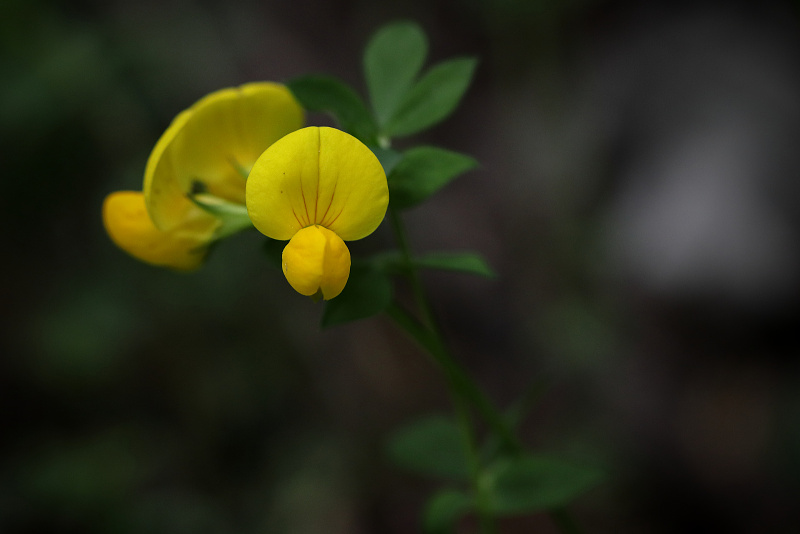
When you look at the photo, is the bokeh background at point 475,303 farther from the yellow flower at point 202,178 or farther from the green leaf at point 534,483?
the yellow flower at point 202,178

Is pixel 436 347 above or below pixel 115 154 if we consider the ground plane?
below

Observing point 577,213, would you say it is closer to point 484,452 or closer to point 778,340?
point 778,340

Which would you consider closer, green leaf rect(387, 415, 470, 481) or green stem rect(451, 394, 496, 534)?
green stem rect(451, 394, 496, 534)

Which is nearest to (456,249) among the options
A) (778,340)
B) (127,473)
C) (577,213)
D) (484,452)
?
(577,213)

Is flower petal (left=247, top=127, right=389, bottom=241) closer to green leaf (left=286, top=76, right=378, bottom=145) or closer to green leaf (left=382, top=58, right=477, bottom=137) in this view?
green leaf (left=286, top=76, right=378, bottom=145)

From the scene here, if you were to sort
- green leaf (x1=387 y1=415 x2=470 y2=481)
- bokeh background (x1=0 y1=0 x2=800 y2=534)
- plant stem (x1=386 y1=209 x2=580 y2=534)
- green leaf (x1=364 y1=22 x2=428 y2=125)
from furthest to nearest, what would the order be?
bokeh background (x1=0 y1=0 x2=800 y2=534)
green leaf (x1=387 y1=415 x2=470 y2=481)
green leaf (x1=364 y1=22 x2=428 y2=125)
plant stem (x1=386 y1=209 x2=580 y2=534)

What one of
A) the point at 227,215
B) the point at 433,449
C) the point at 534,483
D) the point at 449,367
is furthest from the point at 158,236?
the point at 534,483

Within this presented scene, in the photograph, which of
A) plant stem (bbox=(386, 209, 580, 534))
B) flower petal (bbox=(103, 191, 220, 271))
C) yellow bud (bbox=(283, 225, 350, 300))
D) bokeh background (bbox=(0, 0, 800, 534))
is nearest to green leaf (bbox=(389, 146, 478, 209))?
plant stem (bbox=(386, 209, 580, 534))
